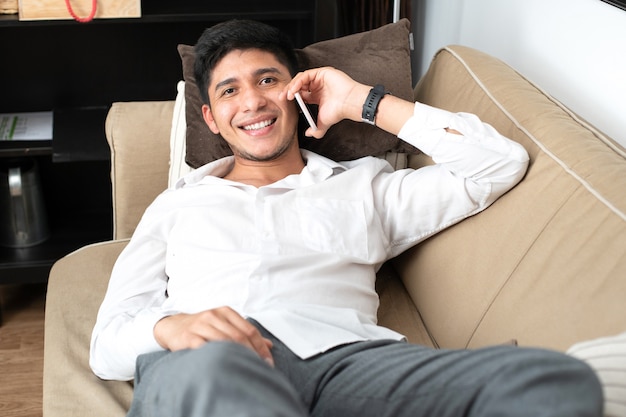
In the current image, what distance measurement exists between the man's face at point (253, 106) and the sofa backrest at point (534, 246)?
0.39 m

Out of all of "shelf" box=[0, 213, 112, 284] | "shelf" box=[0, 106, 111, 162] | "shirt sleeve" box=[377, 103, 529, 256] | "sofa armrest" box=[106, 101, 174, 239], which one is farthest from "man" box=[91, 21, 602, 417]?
"shelf" box=[0, 213, 112, 284]

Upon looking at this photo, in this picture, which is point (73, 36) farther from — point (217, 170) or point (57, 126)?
point (217, 170)

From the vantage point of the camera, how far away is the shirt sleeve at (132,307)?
5.08 ft

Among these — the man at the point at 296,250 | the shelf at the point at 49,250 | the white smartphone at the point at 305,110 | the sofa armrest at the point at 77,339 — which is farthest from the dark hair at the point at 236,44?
the shelf at the point at 49,250

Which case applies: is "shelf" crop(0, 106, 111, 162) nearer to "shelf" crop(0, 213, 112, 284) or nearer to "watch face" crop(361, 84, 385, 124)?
"shelf" crop(0, 213, 112, 284)

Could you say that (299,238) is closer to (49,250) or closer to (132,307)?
(132,307)

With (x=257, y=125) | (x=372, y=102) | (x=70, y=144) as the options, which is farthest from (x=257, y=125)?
(x=70, y=144)

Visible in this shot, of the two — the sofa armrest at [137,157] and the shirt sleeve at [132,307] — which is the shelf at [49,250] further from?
the shirt sleeve at [132,307]

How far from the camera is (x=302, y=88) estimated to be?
1.88 m

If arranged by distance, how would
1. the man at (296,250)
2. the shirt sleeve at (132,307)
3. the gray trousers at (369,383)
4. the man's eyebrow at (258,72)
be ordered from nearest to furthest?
the gray trousers at (369,383)
the man at (296,250)
the shirt sleeve at (132,307)
the man's eyebrow at (258,72)

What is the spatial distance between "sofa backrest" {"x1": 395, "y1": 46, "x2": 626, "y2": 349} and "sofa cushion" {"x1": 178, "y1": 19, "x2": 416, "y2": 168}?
0.54 ft

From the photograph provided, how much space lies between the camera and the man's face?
184 centimetres

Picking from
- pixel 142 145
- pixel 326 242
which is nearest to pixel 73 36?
pixel 142 145

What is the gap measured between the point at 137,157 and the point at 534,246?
1068 millimetres
